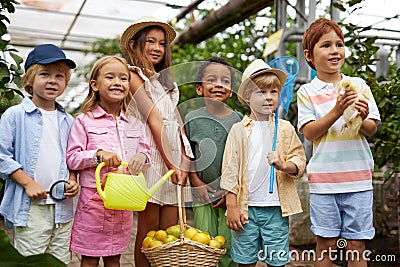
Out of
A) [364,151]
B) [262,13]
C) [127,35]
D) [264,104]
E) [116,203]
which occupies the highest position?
[262,13]

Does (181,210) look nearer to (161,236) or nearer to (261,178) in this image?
(161,236)

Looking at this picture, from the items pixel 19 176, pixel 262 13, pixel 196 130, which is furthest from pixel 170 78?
pixel 262 13

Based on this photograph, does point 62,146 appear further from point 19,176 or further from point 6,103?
point 6,103

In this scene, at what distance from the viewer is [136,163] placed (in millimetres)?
1962

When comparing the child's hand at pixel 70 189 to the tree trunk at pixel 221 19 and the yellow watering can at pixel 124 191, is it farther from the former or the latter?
the tree trunk at pixel 221 19

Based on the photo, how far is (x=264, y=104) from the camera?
2.12 meters

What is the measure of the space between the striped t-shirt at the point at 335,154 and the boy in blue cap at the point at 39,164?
108 cm

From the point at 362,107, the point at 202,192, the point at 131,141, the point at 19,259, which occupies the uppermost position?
the point at 362,107

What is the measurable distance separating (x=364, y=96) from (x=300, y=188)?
1.53m

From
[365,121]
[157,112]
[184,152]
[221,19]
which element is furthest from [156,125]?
[221,19]

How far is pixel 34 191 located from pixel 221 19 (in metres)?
3.58

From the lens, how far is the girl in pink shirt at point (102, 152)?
6.68ft

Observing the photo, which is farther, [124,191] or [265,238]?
[265,238]

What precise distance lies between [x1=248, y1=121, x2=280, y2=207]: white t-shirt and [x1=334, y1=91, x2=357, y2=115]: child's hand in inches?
13.4
